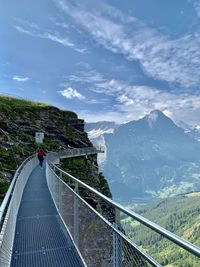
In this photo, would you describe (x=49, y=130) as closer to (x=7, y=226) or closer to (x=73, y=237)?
(x=73, y=237)

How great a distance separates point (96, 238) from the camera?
892 cm

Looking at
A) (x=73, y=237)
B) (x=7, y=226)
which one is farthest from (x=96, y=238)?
(x=73, y=237)

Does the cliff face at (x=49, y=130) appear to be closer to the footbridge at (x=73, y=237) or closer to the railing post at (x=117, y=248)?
the footbridge at (x=73, y=237)

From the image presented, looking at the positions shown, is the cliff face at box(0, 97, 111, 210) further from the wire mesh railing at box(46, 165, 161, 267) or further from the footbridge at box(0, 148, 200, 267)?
the wire mesh railing at box(46, 165, 161, 267)

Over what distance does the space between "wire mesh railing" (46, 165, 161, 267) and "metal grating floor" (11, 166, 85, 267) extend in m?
0.34

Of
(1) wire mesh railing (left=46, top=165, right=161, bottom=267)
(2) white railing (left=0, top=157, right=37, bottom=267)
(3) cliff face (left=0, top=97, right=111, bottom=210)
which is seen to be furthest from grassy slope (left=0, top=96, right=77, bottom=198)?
(1) wire mesh railing (left=46, top=165, right=161, bottom=267)

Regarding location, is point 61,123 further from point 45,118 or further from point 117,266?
point 117,266

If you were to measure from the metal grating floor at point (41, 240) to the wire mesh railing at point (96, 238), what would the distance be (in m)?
0.34

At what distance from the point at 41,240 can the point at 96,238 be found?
3.78 metres

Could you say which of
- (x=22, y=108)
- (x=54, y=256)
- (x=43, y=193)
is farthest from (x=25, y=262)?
(x=22, y=108)

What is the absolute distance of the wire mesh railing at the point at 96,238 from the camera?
20.7ft

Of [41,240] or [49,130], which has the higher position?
[49,130]

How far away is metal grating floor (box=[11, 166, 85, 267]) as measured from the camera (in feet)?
32.7

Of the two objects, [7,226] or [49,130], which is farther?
[49,130]
